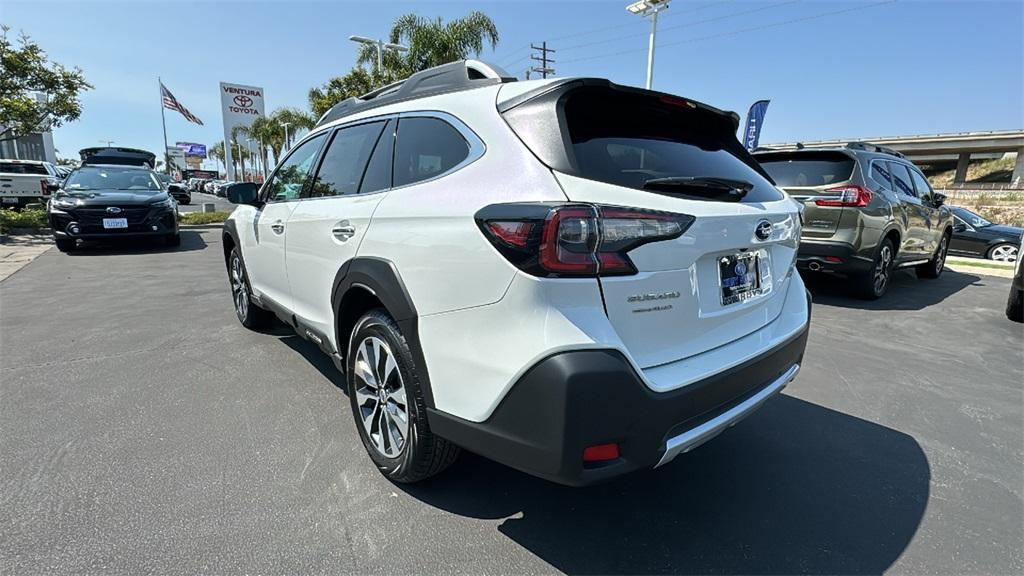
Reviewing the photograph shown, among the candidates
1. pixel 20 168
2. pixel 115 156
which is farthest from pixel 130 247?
pixel 20 168

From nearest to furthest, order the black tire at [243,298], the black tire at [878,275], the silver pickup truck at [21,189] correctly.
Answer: the black tire at [243,298]
the black tire at [878,275]
the silver pickup truck at [21,189]

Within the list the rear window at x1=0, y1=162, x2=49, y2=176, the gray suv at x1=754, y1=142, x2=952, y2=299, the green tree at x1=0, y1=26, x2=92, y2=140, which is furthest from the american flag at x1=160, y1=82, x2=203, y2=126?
the gray suv at x1=754, y1=142, x2=952, y2=299

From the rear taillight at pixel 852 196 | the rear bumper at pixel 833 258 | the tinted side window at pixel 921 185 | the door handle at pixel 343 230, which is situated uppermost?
the tinted side window at pixel 921 185

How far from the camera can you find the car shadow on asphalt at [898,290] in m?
5.95

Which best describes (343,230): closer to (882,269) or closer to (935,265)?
(882,269)

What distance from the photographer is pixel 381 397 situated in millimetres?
2299

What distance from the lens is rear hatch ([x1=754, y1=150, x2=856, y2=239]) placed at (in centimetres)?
546

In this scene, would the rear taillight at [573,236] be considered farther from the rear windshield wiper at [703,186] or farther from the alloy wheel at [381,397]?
the alloy wheel at [381,397]

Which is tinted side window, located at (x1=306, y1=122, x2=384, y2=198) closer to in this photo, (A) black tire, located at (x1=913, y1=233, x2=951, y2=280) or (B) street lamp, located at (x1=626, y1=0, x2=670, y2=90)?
(A) black tire, located at (x1=913, y1=233, x2=951, y2=280)

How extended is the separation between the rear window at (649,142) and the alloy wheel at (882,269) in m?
4.41

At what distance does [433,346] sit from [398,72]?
20.8 metres

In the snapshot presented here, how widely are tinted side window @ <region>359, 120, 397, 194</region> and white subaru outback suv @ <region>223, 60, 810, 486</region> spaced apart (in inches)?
0.5

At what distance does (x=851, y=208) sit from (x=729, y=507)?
4.51 m

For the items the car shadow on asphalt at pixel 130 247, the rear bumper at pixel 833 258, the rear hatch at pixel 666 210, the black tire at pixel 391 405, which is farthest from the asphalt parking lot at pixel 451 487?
the car shadow on asphalt at pixel 130 247
